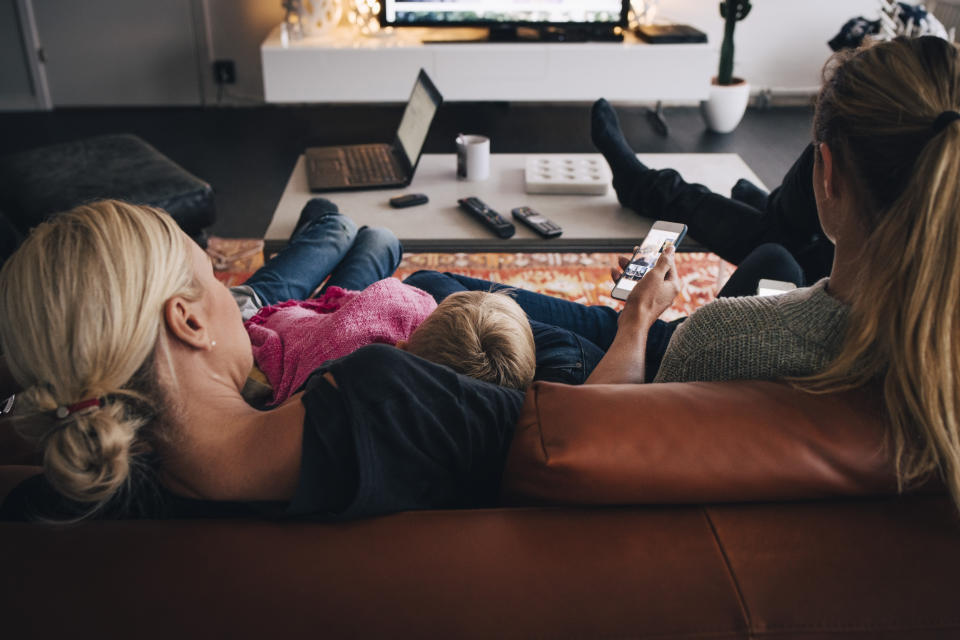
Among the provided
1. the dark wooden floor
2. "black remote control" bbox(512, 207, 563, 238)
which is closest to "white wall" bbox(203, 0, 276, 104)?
the dark wooden floor

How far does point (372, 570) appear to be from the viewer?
69 centimetres

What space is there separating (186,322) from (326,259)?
0.86 metres

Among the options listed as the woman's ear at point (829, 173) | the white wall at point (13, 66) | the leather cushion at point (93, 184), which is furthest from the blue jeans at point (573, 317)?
the white wall at point (13, 66)

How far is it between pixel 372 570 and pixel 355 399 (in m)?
0.18

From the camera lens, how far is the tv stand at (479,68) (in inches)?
145

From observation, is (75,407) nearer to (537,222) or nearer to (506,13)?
(537,222)

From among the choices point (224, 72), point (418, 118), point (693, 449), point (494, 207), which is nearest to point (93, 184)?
point (418, 118)

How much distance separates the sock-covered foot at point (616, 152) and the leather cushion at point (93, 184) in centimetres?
128

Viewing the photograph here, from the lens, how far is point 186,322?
0.85 m

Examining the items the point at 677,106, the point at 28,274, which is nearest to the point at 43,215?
the point at 28,274

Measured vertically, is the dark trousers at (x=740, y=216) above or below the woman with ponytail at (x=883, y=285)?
below

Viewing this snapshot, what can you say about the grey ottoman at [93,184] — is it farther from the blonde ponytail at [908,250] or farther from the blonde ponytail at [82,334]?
the blonde ponytail at [908,250]

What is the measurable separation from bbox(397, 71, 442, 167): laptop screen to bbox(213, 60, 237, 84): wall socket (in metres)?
2.30

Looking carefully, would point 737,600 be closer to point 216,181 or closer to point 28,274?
point 28,274
